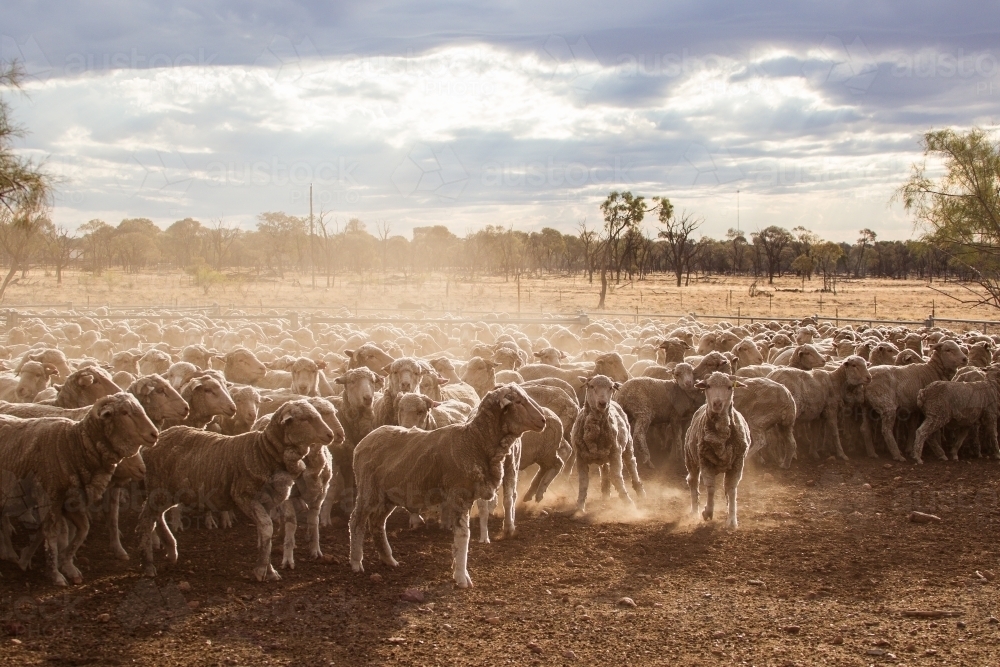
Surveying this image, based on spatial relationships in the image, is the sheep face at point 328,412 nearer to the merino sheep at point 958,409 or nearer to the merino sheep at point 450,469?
the merino sheep at point 450,469

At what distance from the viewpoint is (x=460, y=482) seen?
7.45 meters

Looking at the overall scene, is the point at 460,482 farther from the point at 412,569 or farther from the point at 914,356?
the point at 914,356

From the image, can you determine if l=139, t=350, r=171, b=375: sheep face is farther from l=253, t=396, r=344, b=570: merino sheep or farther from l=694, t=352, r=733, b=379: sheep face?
l=694, t=352, r=733, b=379: sheep face

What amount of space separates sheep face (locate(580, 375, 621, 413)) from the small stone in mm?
3847

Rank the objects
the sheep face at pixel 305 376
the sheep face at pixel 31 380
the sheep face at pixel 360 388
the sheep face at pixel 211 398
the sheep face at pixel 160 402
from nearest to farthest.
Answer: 1. the sheep face at pixel 160 402
2. the sheep face at pixel 211 398
3. the sheep face at pixel 360 388
4. the sheep face at pixel 305 376
5. the sheep face at pixel 31 380

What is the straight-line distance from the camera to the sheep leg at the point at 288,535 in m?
7.69

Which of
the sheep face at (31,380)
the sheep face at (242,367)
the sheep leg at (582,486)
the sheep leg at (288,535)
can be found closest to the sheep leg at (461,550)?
the sheep leg at (288,535)

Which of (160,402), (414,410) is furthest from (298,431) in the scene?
(414,410)

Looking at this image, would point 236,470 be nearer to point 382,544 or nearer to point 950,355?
point 382,544

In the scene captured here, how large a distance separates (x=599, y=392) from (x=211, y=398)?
Answer: 4.59 metres

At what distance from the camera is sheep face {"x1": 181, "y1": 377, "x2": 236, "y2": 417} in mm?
9016

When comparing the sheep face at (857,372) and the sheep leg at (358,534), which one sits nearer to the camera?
the sheep leg at (358,534)

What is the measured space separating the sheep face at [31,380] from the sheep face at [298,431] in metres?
6.12

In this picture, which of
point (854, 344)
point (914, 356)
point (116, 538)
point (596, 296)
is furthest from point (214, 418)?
point (596, 296)
